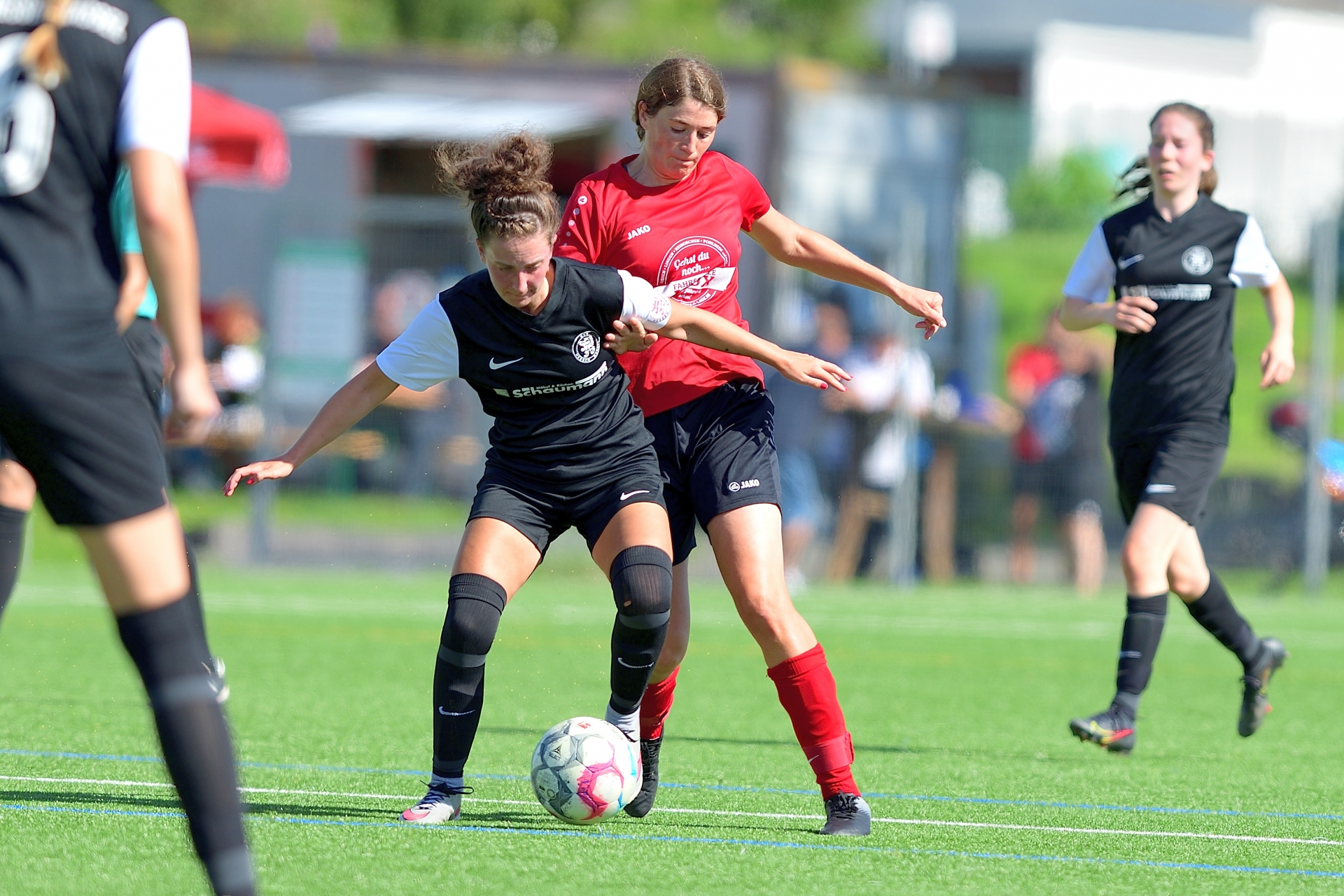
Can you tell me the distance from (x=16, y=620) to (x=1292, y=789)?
701 centimetres

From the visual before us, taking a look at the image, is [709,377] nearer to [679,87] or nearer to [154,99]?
[679,87]

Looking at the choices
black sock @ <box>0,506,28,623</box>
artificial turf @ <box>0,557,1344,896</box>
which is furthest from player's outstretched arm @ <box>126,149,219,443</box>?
black sock @ <box>0,506,28,623</box>

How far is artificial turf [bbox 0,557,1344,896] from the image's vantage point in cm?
425

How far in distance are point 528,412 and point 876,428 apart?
32.6ft

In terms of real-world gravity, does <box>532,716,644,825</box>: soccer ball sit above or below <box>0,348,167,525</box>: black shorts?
below

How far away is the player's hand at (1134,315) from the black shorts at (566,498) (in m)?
2.47

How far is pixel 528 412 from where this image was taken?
495 cm

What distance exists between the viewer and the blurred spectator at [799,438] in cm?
1404

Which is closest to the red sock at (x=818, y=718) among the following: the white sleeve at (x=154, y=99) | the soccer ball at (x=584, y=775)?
the soccer ball at (x=584, y=775)

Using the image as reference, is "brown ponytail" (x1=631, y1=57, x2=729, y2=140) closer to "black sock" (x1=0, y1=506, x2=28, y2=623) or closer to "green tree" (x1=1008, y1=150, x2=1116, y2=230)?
"black sock" (x1=0, y1=506, x2=28, y2=623)

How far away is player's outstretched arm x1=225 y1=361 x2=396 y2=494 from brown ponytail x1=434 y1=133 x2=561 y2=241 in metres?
0.47

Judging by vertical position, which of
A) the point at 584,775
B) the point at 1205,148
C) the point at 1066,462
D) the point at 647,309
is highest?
the point at 1205,148

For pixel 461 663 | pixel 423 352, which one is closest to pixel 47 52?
pixel 423 352

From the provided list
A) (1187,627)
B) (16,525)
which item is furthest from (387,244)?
(16,525)
